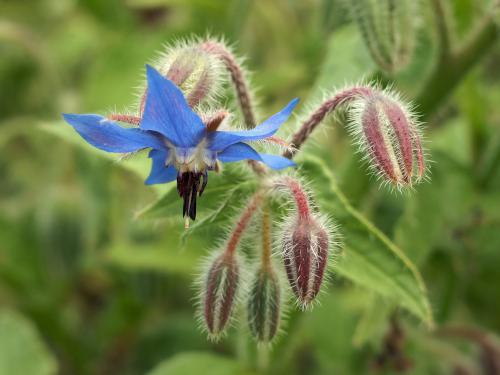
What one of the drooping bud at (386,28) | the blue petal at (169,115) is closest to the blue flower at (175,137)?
the blue petal at (169,115)

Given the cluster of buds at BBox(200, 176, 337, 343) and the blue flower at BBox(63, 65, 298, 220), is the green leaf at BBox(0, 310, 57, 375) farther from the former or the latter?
the blue flower at BBox(63, 65, 298, 220)

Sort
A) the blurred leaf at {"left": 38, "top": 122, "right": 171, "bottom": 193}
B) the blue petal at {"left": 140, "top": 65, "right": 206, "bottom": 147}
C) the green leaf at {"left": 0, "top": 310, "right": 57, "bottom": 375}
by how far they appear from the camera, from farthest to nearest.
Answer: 1. the green leaf at {"left": 0, "top": 310, "right": 57, "bottom": 375}
2. the blurred leaf at {"left": 38, "top": 122, "right": 171, "bottom": 193}
3. the blue petal at {"left": 140, "top": 65, "right": 206, "bottom": 147}

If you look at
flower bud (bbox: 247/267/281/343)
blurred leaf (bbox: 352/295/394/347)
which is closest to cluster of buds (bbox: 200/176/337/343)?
flower bud (bbox: 247/267/281/343)

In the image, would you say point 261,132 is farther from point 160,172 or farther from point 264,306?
point 264,306

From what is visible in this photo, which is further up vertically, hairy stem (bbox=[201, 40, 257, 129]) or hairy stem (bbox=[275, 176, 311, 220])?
hairy stem (bbox=[201, 40, 257, 129])

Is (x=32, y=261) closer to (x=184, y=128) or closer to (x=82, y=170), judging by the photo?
(x=82, y=170)

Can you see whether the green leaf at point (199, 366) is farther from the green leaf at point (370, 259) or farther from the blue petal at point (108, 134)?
the blue petal at point (108, 134)
